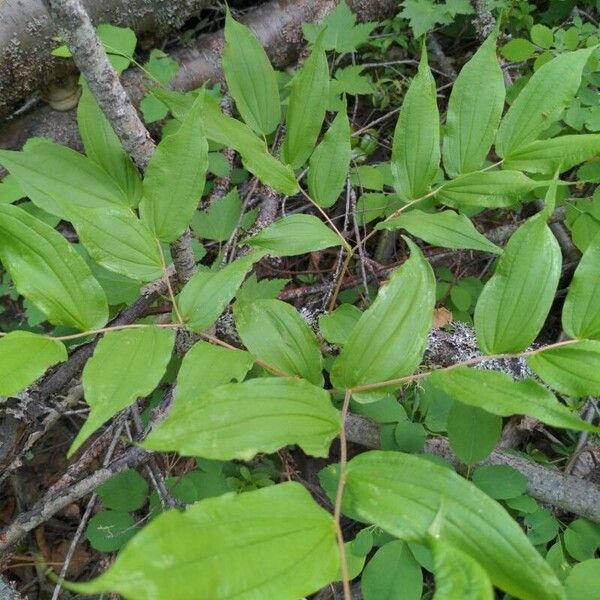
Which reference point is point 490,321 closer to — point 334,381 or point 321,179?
point 334,381

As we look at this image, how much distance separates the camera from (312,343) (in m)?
1.09

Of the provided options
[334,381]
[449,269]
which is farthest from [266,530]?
[449,269]

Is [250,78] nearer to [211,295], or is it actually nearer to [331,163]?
[331,163]

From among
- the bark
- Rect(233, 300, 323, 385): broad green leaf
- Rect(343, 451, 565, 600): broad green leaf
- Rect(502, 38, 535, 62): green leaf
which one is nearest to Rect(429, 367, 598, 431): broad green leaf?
Rect(343, 451, 565, 600): broad green leaf

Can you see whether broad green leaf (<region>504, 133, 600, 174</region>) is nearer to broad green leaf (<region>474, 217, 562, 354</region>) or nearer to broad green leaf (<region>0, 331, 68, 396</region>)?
broad green leaf (<region>474, 217, 562, 354</region>)

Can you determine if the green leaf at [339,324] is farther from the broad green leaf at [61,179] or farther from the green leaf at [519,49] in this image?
the green leaf at [519,49]

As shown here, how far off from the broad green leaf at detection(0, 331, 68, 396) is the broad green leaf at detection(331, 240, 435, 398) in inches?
18.5

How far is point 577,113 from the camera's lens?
5.17ft

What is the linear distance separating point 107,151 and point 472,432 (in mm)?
955

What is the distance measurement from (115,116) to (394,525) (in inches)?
34.0

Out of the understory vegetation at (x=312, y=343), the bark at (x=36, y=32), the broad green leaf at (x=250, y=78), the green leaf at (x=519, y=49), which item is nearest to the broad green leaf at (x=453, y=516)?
the understory vegetation at (x=312, y=343)

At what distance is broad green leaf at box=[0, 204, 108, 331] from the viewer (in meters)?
0.93

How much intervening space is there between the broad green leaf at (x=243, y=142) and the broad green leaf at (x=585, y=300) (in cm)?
58

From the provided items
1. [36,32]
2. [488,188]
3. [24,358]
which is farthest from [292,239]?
[36,32]
